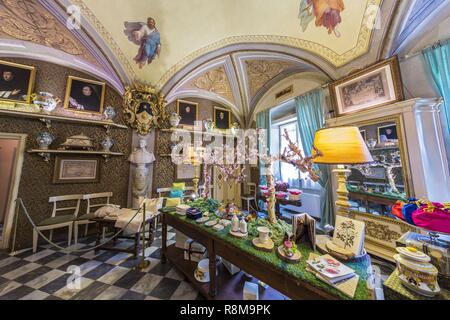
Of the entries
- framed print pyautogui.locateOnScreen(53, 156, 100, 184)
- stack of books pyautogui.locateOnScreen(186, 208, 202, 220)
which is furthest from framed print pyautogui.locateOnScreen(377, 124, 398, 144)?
framed print pyautogui.locateOnScreen(53, 156, 100, 184)

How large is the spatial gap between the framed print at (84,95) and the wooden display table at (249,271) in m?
3.65

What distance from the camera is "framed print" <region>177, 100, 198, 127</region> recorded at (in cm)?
502

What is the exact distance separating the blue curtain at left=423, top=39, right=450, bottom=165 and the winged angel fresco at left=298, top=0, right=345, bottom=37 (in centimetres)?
144

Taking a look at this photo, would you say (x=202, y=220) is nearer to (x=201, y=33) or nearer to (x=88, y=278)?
(x=88, y=278)

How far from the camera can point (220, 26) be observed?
11.3 feet

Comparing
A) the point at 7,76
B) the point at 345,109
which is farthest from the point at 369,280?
the point at 7,76

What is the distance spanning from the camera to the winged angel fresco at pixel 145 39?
10.6 ft

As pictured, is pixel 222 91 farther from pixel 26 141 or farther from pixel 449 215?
pixel 449 215

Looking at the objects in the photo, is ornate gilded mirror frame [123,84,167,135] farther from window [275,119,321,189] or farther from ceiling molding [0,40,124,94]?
window [275,119,321,189]

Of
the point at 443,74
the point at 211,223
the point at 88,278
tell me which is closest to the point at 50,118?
the point at 88,278

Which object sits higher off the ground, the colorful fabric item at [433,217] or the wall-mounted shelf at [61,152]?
the wall-mounted shelf at [61,152]

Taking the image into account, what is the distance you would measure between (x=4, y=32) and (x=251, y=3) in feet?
15.6

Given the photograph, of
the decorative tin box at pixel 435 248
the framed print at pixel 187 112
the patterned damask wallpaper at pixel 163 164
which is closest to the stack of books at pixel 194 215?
the decorative tin box at pixel 435 248

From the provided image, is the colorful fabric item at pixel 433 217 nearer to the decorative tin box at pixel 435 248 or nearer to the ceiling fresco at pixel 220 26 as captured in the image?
the decorative tin box at pixel 435 248
